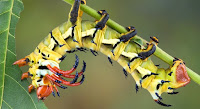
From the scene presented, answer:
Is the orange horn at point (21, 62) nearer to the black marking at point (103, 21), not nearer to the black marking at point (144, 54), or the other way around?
the black marking at point (103, 21)

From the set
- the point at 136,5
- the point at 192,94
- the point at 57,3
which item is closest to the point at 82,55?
the point at 57,3

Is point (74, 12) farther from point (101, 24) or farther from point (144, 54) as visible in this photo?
point (144, 54)

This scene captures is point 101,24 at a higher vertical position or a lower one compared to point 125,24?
higher

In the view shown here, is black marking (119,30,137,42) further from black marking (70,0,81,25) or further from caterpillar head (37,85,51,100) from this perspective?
caterpillar head (37,85,51,100)

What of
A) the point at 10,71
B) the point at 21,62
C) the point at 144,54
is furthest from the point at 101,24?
the point at 10,71

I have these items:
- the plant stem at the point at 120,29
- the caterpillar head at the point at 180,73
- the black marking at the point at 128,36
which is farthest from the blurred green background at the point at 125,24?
the plant stem at the point at 120,29

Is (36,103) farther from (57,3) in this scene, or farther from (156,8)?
(156,8)
